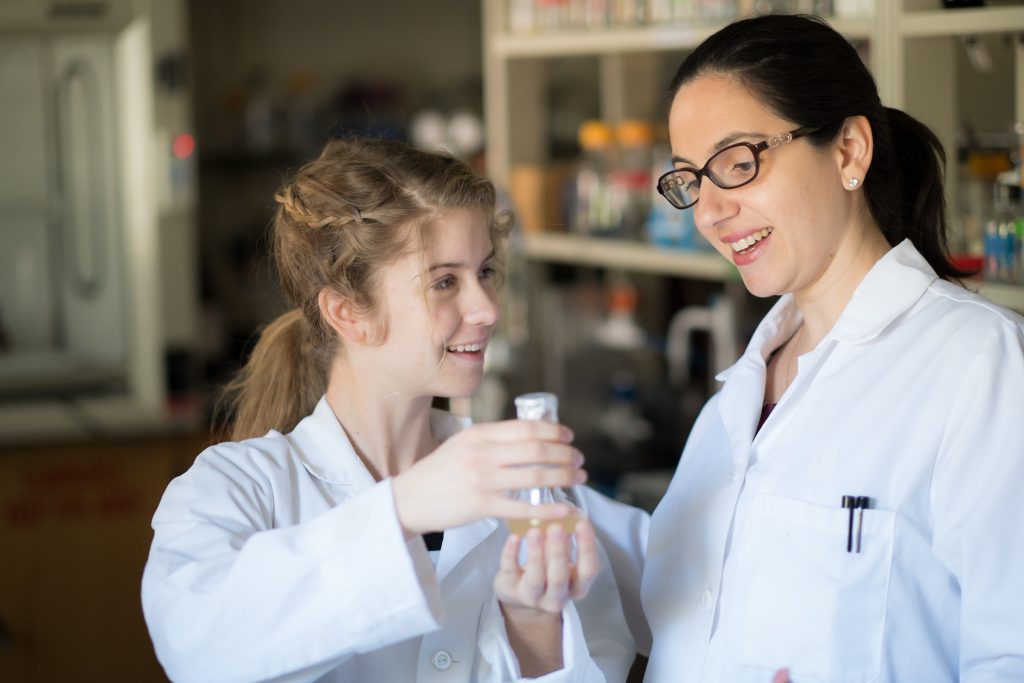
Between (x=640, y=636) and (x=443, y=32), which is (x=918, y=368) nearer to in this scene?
(x=640, y=636)

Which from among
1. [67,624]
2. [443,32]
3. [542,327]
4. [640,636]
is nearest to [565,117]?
[443,32]

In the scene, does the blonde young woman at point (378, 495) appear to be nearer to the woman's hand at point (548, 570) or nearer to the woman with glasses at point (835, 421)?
the woman's hand at point (548, 570)

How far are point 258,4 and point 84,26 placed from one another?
1.83m

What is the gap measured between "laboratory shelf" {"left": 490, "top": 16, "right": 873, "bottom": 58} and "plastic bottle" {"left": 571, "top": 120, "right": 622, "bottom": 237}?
27 centimetres

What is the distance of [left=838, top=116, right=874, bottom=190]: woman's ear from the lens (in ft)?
5.37

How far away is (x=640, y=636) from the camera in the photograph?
181 centimetres

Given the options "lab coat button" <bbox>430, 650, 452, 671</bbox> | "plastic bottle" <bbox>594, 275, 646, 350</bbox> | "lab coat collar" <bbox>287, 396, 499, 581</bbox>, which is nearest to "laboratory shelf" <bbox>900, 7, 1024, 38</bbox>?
"lab coat collar" <bbox>287, 396, 499, 581</bbox>

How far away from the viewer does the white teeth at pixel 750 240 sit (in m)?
1.62

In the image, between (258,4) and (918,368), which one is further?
(258,4)

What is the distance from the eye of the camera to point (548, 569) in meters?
1.33

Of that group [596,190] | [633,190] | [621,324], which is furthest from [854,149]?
[621,324]

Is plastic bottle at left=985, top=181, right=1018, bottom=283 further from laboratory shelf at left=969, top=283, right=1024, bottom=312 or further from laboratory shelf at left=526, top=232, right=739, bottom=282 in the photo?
laboratory shelf at left=526, top=232, right=739, bottom=282

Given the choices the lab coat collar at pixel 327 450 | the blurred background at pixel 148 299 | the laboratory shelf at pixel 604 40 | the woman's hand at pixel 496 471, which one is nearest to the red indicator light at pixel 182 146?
the blurred background at pixel 148 299

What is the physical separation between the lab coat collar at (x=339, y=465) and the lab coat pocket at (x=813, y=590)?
1.16 ft
